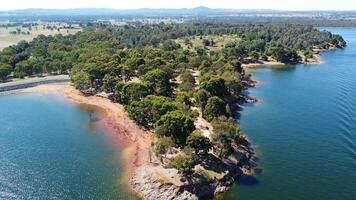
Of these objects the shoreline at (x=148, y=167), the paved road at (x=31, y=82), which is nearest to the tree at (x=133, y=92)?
the shoreline at (x=148, y=167)

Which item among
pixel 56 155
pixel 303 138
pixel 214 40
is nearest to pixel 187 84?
pixel 303 138

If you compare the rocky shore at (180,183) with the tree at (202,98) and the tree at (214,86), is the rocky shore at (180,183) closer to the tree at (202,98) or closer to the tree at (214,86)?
the tree at (202,98)

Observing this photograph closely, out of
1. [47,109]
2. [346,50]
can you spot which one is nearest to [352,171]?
[47,109]

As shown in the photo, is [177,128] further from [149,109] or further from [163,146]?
[149,109]

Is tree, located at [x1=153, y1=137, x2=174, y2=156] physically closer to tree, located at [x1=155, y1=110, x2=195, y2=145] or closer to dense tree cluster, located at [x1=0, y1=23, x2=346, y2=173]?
dense tree cluster, located at [x1=0, y1=23, x2=346, y2=173]

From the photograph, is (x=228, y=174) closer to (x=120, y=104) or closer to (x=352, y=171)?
(x=352, y=171)

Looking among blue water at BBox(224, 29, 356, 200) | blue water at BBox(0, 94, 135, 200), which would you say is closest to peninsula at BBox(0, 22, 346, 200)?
blue water at BBox(224, 29, 356, 200)
